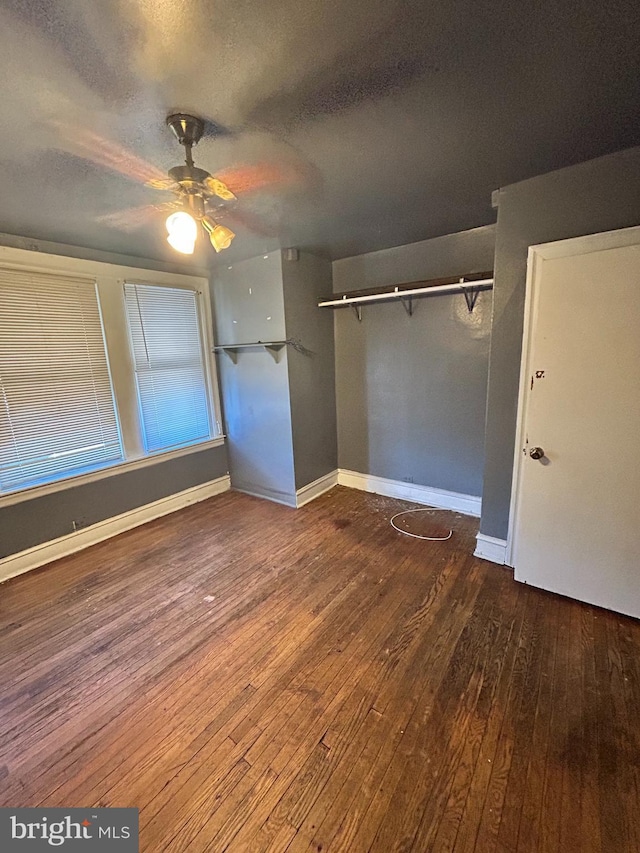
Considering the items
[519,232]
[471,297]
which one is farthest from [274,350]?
[519,232]

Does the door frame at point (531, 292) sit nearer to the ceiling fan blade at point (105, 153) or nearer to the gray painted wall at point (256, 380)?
the gray painted wall at point (256, 380)

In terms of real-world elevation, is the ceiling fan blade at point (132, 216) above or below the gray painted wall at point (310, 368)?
above

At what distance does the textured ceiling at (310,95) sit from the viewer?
101cm

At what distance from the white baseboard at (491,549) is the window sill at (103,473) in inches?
109

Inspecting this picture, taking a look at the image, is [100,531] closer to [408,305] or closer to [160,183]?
[160,183]

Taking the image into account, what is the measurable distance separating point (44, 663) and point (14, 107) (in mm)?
2473

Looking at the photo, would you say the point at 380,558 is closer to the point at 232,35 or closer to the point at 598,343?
the point at 598,343

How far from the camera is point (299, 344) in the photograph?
3.44m

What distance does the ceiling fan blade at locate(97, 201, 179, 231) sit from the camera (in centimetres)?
220

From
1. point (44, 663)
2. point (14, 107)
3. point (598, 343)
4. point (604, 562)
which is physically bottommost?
point (44, 663)

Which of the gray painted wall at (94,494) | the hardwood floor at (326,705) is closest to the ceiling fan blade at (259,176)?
the gray painted wall at (94,494)

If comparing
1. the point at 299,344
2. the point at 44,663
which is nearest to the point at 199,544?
the point at 44,663

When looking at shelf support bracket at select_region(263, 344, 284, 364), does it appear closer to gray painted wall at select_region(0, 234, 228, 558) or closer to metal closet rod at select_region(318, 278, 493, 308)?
metal closet rod at select_region(318, 278, 493, 308)

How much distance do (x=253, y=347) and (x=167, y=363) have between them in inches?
33.0
